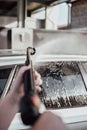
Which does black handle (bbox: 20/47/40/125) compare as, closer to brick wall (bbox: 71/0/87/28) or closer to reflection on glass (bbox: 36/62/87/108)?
reflection on glass (bbox: 36/62/87/108)

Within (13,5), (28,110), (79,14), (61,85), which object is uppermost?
(13,5)

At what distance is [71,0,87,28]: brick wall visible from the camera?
1128 centimetres

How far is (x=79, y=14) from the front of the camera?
457 inches

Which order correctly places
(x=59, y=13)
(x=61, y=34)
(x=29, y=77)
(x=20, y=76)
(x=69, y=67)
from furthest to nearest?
(x=59, y=13)
(x=61, y=34)
(x=69, y=67)
(x=20, y=76)
(x=29, y=77)

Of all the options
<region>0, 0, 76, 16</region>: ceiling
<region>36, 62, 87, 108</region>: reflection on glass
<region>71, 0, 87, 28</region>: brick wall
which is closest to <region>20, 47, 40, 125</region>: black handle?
<region>36, 62, 87, 108</region>: reflection on glass

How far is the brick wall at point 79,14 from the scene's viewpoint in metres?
11.3

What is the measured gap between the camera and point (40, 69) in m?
3.23

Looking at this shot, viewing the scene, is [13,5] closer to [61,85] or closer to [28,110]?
[61,85]

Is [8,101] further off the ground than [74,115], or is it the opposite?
[8,101]

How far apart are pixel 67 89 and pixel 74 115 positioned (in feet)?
0.79

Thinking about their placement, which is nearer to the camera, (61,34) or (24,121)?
(24,121)

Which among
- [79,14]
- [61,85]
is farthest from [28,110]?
[79,14]

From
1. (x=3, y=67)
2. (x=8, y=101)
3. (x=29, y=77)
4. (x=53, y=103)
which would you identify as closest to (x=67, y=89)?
(x=53, y=103)

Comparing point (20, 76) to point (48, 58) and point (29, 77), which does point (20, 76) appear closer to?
point (29, 77)
